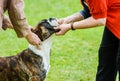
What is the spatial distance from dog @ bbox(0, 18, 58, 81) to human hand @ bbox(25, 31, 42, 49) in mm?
112

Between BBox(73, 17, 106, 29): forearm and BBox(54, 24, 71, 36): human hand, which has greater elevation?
BBox(73, 17, 106, 29): forearm

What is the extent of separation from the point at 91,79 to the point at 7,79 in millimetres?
1973

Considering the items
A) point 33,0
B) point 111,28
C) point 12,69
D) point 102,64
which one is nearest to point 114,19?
point 111,28

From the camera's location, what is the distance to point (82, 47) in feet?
27.0

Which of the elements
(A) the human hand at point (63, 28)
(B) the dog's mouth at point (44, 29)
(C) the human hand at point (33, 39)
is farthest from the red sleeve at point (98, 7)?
(C) the human hand at point (33, 39)

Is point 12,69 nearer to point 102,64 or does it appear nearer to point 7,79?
point 7,79

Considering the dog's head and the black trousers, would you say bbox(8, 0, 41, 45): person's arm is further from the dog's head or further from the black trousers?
the black trousers

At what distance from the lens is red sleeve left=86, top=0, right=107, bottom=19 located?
439cm

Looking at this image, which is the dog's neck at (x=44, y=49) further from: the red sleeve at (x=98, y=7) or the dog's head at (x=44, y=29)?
the red sleeve at (x=98, y=7)

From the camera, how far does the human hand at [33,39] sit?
4.59 meters

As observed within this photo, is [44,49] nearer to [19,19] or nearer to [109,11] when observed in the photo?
[19,19]

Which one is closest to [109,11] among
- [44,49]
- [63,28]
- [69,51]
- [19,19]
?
[63,28]

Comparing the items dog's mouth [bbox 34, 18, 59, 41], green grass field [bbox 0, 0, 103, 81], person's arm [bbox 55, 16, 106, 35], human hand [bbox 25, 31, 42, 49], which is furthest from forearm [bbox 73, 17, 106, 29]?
green grass field [bbox 0, 0, 103, 81]

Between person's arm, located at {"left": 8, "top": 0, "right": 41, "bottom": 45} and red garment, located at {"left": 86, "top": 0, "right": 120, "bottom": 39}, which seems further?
red garment, located at {"left": 86, "top": 0, "right": 120, "bottom": 39}
